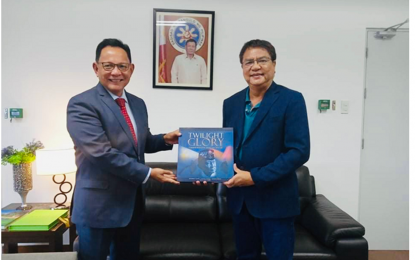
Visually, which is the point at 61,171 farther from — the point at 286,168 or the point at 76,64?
the point at 286,168

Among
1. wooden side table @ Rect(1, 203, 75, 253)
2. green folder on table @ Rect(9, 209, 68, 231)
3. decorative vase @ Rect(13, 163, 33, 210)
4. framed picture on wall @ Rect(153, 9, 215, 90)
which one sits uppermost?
framed picture on wall @ Rect(153, 9, 215, 90)

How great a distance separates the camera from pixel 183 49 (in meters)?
3.00

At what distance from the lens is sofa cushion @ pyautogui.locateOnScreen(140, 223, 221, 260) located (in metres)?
2.14

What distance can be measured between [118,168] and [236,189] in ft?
2.08

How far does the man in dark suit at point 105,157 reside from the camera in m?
1.49

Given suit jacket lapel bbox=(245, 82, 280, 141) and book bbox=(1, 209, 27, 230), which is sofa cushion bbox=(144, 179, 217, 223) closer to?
book bbox=(1, 209, 27, 230)

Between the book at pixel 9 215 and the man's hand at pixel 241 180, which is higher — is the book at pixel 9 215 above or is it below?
below

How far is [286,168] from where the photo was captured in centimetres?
153

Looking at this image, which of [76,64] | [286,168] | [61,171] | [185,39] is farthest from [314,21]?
[61,171]

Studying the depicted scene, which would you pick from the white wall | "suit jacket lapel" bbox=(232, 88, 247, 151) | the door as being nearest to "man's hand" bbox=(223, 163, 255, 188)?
"suit jacket lapel" bbox=(232, 88, 247, 151)

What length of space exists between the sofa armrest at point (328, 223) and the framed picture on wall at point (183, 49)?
1469 millimetres

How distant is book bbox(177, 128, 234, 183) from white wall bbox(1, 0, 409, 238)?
1373 mm

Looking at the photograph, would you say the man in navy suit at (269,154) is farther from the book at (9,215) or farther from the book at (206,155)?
the book at (9,215)

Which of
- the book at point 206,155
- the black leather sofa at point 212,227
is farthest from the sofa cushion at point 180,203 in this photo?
the book at point 206,155
